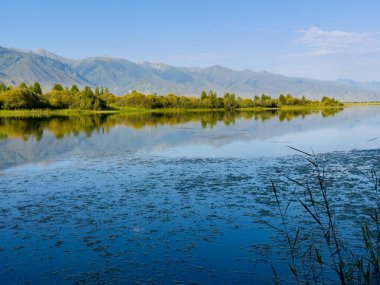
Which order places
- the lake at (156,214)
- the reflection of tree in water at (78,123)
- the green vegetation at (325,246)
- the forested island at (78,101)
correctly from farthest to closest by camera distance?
1. the forested island at (78,101)
2. the reflection of tree in water at (78,123)
3. the lake at (156,214)
4. the green vegetation at (325,246)

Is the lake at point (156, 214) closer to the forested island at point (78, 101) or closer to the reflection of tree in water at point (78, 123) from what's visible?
the reflection of tree in water at point (78, 123)

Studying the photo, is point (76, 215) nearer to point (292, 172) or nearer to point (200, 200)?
point (200, 200)

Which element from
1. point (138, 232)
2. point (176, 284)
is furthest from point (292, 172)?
point (176, 284)

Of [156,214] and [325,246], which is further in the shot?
[156,214]

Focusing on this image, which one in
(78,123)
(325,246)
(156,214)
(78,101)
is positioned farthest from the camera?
(78,101)

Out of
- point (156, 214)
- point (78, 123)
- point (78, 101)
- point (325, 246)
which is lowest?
point (78, 123)

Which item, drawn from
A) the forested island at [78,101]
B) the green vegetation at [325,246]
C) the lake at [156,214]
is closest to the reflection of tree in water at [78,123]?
the lake at [156,214]

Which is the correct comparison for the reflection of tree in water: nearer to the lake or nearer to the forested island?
the lake

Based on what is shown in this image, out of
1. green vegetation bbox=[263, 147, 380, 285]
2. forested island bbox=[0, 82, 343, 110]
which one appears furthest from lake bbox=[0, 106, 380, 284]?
forested island bbox=[0, 82, 343, 110]

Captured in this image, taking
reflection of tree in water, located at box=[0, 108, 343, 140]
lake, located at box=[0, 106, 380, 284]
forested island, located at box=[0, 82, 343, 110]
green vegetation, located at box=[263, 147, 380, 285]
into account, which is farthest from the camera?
forested island, located at box=[0, 82, 343, 110]

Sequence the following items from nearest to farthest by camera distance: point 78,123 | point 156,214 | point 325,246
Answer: point 325,246 < point 156,214 < point 78,123

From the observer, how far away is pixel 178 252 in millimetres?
13250

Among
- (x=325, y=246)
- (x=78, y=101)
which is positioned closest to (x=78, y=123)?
(x=78, y=101)

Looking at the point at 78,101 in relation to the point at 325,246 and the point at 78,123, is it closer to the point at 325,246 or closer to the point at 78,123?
the point at 78,123
